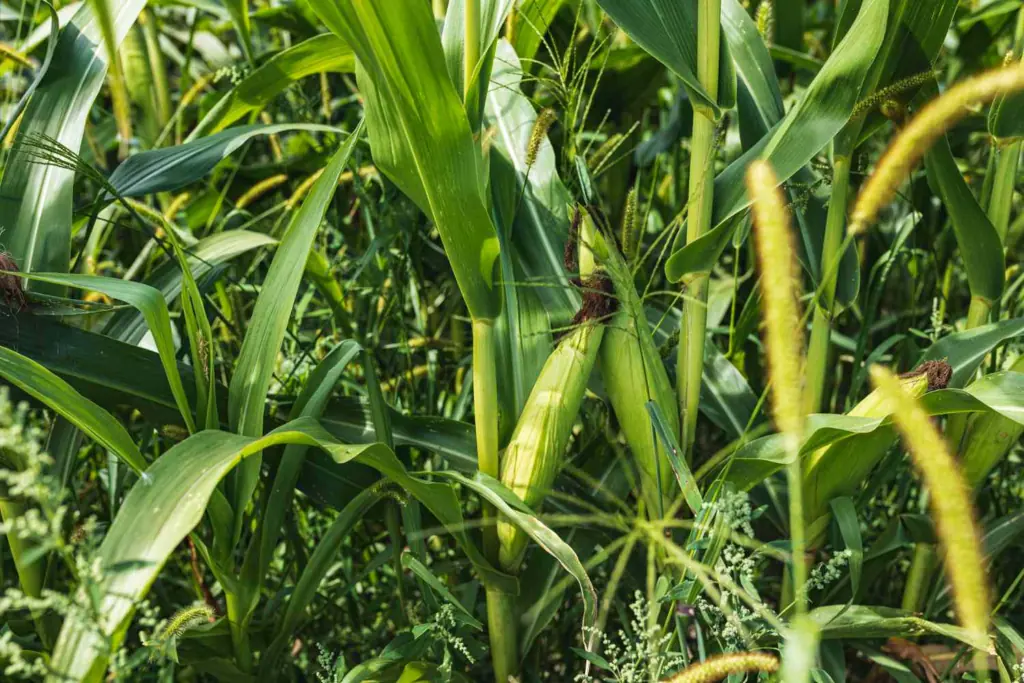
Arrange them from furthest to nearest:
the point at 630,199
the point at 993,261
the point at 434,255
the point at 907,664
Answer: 1. the point at 434,255
2. the point at 907,664
3. the point at 993,261
4. the point at 630,199

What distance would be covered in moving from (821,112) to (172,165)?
2.23 feet

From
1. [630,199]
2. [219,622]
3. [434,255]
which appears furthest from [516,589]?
[434,255]

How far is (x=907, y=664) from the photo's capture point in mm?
1061

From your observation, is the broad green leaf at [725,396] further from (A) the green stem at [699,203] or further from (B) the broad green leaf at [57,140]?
(B) the broad green leaf at [57,140]

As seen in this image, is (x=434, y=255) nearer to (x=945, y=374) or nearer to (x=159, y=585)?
(x=159, y=585)

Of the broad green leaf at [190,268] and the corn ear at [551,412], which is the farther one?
the broad green leaf at [190,268]

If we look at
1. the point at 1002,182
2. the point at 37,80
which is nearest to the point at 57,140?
the point at 37,80

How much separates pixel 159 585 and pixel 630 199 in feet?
2.37

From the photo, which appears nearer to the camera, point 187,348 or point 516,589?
point 516,589

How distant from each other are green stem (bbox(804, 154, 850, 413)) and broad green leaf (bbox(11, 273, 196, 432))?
61 cm

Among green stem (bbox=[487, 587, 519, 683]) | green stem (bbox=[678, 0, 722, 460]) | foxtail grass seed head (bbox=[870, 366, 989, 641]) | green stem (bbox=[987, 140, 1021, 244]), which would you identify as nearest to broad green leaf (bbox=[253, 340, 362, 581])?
green stem (bbox=[487, 587, 519, 683])

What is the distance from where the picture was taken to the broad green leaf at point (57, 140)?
879mm

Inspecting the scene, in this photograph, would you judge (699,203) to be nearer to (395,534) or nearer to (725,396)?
(725,396)

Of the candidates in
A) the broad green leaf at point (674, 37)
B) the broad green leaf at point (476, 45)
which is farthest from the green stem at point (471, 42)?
the broad green leaf at point (674, 37)
